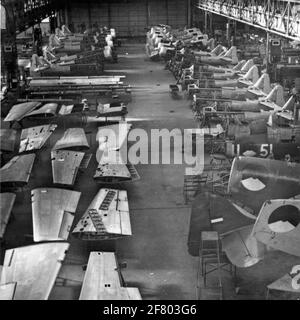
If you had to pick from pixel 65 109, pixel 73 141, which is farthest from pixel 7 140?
pixel 65 109

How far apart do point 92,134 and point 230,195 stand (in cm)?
1253

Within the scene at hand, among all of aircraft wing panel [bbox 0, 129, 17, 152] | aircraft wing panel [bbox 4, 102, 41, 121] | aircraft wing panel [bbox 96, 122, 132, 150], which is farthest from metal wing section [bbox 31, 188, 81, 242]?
aircraft wing panel [bbox 4, 102, 41, 121]

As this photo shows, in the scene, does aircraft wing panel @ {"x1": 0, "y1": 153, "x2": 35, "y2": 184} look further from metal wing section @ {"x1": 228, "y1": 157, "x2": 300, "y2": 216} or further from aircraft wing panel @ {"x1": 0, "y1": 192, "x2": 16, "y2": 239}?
metal wing section @ {"x1": 228, "y1": 157, "x2": 300, "y2": 216}

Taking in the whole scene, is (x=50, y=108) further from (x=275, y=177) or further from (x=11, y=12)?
(x=275, y=177)

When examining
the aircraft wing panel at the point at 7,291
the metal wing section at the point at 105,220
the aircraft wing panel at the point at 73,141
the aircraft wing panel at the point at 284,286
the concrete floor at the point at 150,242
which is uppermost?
the aircraft wing panel at the point at 73,141

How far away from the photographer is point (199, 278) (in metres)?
13.2

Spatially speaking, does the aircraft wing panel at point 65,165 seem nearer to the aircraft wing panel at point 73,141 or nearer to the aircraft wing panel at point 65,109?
the aircraft wing panel at point 73,141

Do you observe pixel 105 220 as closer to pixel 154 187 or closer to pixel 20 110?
pixel 154 187

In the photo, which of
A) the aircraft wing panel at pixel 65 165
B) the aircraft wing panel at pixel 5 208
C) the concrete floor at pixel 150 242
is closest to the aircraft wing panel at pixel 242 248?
the concrete floor at pixel 150 242

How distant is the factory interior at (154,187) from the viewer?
12312 millimetres

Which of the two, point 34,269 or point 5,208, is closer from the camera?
point 34,269

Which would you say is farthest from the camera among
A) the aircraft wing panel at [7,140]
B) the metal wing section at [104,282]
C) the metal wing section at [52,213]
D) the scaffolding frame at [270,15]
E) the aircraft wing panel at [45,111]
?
the scaffolding frame at [270,15]

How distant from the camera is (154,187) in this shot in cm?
1945

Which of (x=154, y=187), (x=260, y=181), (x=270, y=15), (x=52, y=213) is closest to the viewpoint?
(x=52, y=213)
